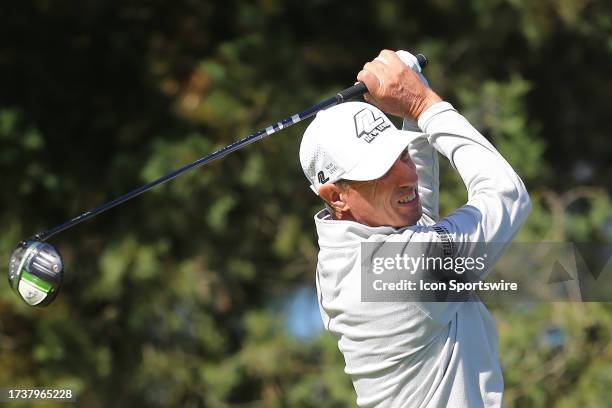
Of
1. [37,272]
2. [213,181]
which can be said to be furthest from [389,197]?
[213,181]

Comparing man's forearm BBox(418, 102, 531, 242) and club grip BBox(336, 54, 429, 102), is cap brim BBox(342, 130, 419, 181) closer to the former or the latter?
man's forearm BBox(418, 102, 531, 242)

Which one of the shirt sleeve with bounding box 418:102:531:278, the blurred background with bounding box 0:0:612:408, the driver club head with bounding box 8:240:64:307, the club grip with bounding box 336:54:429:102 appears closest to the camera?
the shirt sleeve with bounding box 418:102:531:278

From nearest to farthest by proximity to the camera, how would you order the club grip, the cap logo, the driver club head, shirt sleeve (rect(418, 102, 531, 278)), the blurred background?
shirt sleeve (rect(418, 102, 531, 278)) < the cap logo < the club grip < the driver club head < the blurred background

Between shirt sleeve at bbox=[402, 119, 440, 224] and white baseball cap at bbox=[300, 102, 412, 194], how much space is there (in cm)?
20

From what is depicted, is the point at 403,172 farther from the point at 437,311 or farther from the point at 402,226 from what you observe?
the point at 437,311

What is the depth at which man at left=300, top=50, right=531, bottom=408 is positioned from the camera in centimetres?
191

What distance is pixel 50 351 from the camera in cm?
560

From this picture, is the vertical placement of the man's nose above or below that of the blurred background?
below

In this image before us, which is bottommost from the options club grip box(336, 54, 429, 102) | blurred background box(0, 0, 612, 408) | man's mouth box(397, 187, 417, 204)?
man's mouth box(397, 187, 417, 204)

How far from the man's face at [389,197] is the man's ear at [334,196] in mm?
17

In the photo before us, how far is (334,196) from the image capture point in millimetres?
2041

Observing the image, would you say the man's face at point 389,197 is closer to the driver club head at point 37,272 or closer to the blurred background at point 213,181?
the driver club head at point 37,272

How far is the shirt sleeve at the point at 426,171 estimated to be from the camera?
223 cm

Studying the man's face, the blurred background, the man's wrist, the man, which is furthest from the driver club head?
the blurred background
